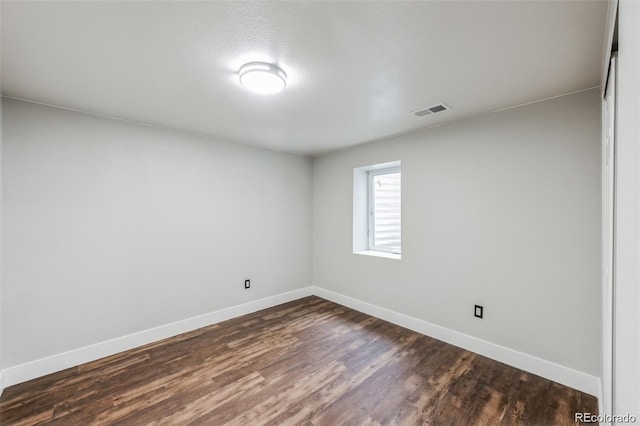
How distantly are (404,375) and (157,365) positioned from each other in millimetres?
2197

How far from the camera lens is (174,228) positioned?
10.1ft

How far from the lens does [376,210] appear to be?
4.05m

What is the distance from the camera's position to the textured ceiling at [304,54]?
130 centimetres

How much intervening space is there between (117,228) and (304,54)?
8.09ft

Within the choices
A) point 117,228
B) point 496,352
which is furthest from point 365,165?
point 117,228

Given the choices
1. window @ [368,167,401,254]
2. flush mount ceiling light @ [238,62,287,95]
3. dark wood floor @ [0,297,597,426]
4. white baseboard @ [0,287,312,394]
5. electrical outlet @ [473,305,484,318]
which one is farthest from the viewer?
window @ [368,167,401,254]

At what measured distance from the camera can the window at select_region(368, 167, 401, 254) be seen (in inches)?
147

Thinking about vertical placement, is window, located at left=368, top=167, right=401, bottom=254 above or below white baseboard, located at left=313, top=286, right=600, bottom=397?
above

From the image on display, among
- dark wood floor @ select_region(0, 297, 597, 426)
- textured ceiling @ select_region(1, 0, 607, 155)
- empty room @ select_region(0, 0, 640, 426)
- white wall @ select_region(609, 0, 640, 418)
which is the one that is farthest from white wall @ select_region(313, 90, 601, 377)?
white wall @ select_region(609, 0, 640, 418)

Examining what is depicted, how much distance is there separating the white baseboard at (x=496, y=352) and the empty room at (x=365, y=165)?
0.02m

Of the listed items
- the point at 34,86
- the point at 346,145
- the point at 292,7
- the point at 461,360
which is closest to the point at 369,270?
the point at 461,360

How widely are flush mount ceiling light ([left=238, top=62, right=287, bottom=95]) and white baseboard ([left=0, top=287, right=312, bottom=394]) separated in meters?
2.72

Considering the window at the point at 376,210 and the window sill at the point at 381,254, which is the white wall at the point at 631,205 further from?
the window at the point at 376,210

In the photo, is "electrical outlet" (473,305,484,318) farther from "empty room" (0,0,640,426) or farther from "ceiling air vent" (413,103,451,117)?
"ceiling air vent" (413,103,451,117)
